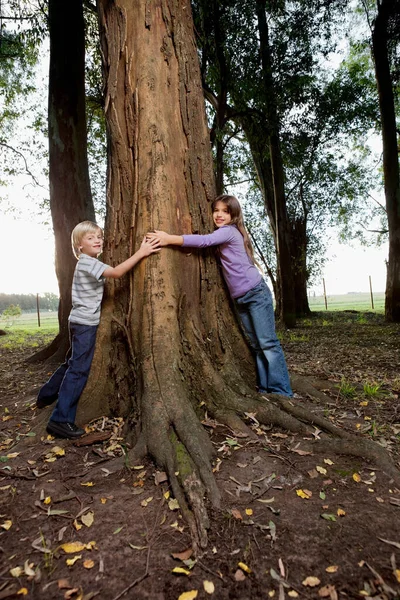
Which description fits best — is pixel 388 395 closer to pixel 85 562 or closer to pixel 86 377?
pixel 86 377

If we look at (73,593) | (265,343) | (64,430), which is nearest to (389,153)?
(265,343)

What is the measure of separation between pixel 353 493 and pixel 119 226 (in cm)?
271

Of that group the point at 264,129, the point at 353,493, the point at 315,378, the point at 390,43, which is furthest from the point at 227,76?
the point at 353,493

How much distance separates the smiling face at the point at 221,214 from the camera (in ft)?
11.5

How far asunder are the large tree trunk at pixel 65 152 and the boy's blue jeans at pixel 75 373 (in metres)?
3.56

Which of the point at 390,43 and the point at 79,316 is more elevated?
the point at 390,43

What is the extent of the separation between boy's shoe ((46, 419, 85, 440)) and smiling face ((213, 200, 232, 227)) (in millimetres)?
2218

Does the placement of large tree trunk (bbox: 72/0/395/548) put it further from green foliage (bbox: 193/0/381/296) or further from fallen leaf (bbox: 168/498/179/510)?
green foliage (bbox: 193/0/381/296)

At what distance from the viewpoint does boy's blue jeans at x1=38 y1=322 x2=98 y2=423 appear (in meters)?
3.13

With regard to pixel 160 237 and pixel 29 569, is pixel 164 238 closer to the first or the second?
pixel 160 237

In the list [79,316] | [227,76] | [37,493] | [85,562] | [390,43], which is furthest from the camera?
[390,43]

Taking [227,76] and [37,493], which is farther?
[227,76]

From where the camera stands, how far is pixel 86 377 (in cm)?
330

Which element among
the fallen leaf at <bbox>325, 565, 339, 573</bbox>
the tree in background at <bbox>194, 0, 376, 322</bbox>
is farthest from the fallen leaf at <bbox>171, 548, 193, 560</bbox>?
the tree in background at <bbox>194, 0, 376, 322</bbox>
